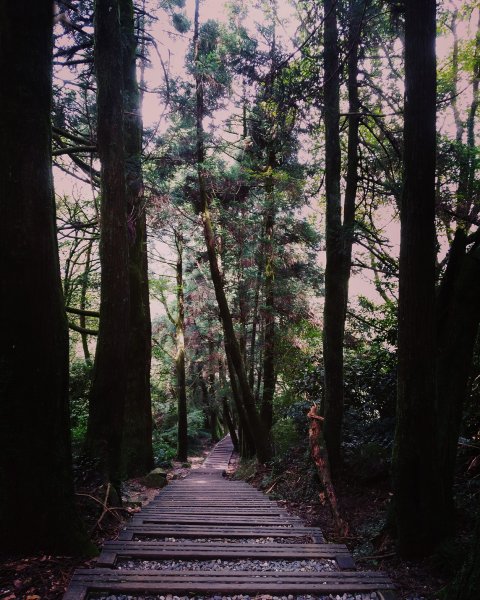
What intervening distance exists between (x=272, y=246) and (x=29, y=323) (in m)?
10.4

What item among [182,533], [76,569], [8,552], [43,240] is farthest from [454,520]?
[43,240]

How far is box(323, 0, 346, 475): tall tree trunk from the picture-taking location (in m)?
6.71

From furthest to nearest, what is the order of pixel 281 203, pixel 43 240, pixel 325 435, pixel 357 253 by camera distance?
pixel 281 203
pixel 357 253
pixel 325 435
pixel 43 240

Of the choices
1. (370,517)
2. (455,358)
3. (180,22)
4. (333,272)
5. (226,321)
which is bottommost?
(370,517)

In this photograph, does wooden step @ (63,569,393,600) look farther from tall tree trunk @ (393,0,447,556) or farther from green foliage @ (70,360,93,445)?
green foliage @ (70,360,93,445)

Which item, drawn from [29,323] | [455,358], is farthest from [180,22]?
[455,358]

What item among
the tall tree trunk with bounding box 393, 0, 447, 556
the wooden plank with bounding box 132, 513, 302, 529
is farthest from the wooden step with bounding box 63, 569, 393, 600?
the wooden plank with bounding box 132, 513, 302, 529

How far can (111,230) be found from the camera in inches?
241

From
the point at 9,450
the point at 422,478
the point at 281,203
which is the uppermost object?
the point at 281,203

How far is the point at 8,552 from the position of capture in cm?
289

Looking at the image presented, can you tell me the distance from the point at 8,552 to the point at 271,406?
10976 mm

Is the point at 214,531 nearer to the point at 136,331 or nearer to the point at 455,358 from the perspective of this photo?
the point at 455,358

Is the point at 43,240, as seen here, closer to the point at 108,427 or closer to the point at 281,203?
the point at 108,427

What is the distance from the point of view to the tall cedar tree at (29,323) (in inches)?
116
